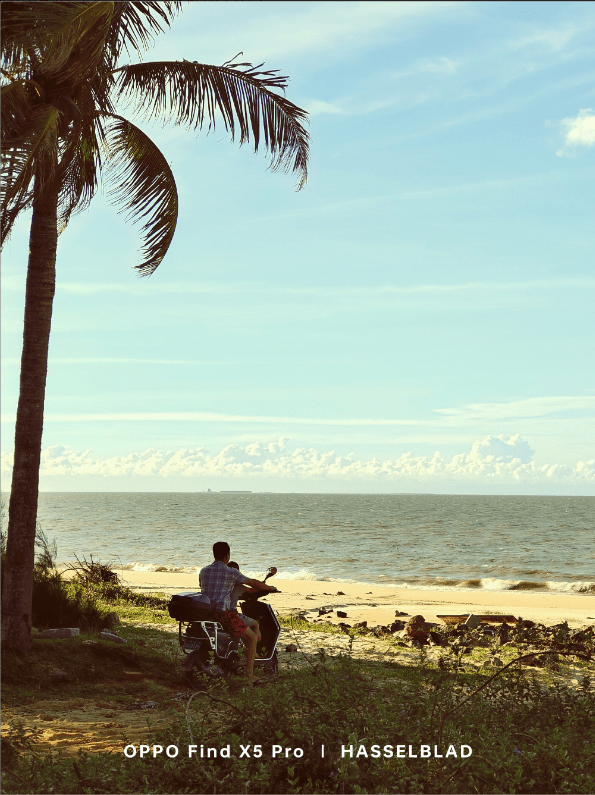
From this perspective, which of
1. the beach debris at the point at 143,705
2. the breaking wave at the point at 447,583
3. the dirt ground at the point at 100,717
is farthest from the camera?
the breaking wave at the point at 447,583

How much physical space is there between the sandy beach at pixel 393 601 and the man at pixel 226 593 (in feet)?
27.5

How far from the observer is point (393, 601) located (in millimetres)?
22562

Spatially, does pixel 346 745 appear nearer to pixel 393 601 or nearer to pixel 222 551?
pixel 222 551

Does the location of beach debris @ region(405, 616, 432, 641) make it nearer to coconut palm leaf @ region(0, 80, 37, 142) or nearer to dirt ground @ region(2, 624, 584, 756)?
dirt ground @ region(2, 624, 584, 756)

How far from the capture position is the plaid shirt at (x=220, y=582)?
792 cm

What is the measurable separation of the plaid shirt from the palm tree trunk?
6.47ft

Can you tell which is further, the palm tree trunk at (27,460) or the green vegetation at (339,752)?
the palm tree trunk at (27,460)

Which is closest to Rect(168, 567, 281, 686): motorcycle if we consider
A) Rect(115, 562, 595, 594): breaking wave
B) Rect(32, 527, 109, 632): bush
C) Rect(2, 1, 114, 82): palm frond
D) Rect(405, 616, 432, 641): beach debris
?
Rect(32, 527, 109, 632): bush

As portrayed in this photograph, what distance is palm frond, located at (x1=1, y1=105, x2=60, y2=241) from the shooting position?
641 centimetres

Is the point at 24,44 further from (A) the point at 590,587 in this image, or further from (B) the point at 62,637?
(A) the point at 590,587

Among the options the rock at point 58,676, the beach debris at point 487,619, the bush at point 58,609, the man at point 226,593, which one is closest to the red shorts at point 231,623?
the man at point 226,593

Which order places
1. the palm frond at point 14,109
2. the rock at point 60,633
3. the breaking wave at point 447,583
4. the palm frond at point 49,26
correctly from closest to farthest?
the palm frond at point 49,26 → the palm frond at point 14,109 → the rock at point 60,633 → the breaking wave at point 447,583

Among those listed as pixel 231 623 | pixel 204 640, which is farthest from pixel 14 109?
pixel 204 640

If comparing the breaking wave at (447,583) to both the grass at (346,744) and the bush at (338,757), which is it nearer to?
the grass at (346,744)
